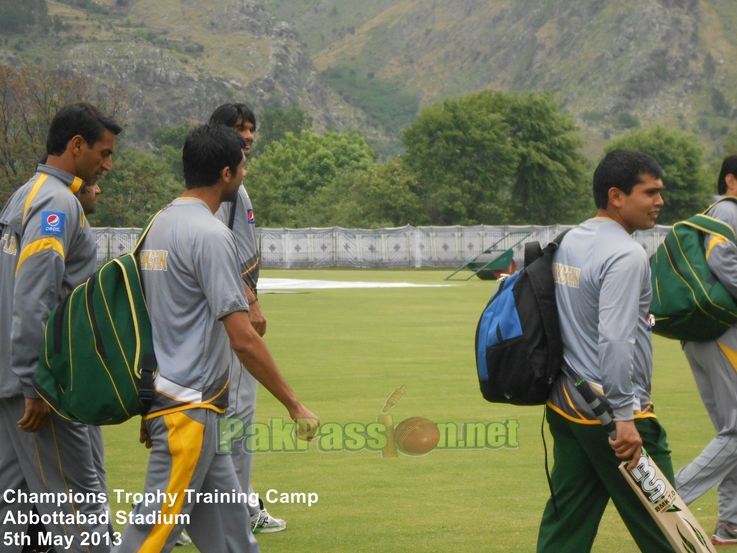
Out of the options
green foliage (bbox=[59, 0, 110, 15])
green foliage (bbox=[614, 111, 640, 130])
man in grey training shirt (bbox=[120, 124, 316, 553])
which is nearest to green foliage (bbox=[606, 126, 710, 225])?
green foliage (bbox=[614, 111, 640, 130])

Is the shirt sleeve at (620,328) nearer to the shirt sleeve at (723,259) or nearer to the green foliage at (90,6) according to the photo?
the shirt sleeve at (723,259)

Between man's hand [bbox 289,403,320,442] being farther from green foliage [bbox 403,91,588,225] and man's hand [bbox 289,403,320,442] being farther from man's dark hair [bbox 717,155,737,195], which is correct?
green foliage [bbox 403,91,588,225]

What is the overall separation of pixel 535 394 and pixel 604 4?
17342 centimetres

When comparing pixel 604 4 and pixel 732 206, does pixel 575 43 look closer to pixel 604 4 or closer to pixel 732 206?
pixel 604 4

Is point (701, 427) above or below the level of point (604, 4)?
below

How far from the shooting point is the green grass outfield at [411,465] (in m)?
5.85

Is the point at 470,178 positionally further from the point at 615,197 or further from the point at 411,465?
the point at 615,197

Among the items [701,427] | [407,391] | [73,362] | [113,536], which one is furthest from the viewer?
[407,391]

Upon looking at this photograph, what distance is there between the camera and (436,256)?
58.7 metres

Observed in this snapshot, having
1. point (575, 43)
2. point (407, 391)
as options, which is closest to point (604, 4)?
point (575, 43)

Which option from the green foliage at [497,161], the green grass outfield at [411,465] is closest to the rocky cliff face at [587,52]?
the green foliage at [497,161]

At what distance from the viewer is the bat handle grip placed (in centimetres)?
424

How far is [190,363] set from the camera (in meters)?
3.88

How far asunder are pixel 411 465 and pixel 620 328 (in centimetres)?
374
